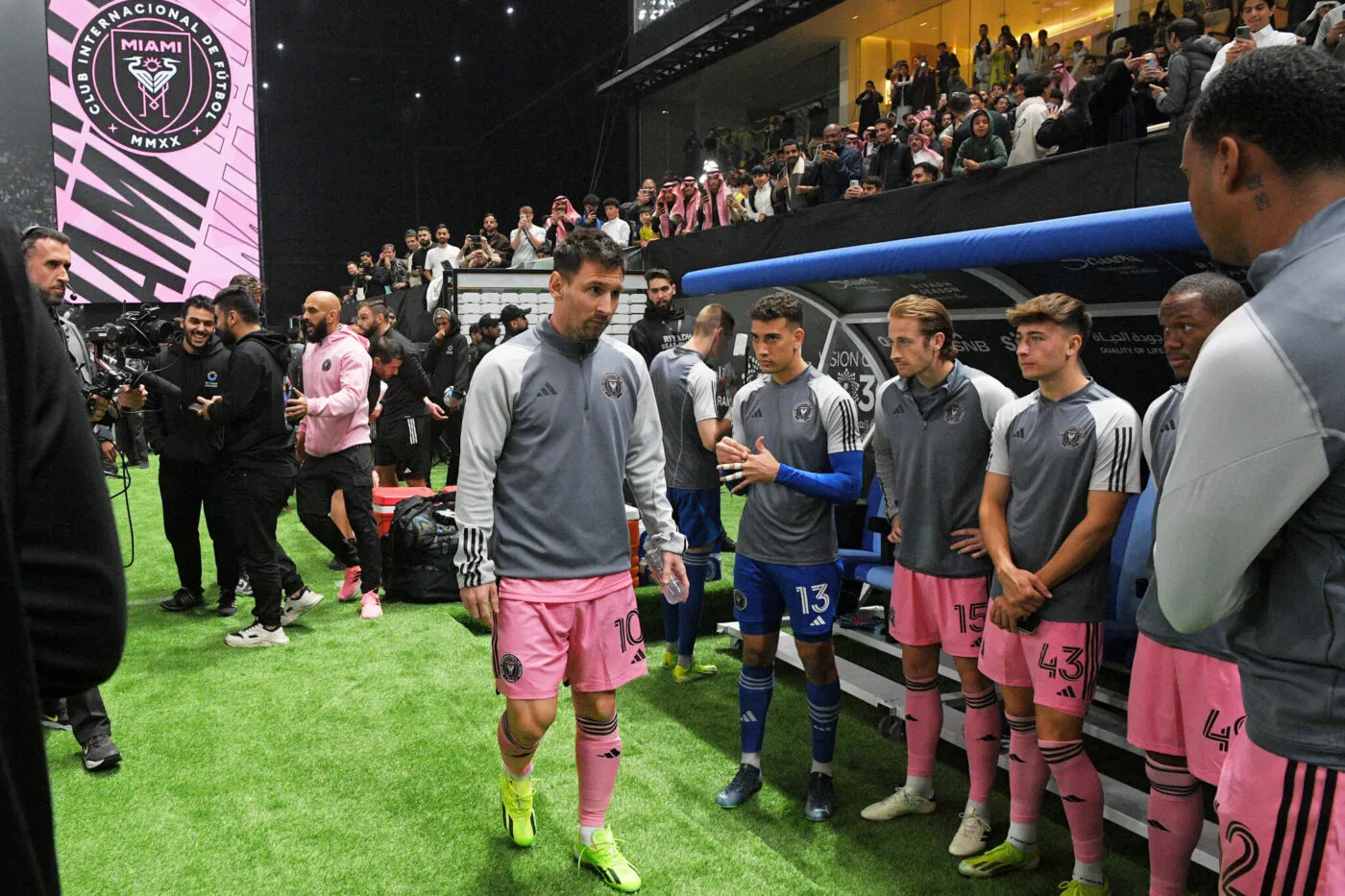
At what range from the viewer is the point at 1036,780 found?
306 cm

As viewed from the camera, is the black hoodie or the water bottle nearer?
the water bottle

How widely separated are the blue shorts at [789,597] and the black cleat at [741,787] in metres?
0.51

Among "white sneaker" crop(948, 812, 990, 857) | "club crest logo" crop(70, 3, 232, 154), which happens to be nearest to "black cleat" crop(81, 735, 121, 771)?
"white sneaker" crop(948, 812, 990, 857)

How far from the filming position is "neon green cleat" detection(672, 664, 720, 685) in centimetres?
491

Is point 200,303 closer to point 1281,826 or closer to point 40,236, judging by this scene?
point 40,236

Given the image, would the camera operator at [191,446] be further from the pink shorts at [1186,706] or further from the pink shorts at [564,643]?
the pink shorts at [1186,706]

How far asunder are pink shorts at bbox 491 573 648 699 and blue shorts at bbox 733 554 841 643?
26.0 inches

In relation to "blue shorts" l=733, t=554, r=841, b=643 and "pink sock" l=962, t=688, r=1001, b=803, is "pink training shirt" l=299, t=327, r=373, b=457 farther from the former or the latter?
"pink sock" l=962, t=688, r=1001, b=803

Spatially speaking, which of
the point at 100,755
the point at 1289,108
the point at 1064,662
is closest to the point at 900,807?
the point at 1064,662

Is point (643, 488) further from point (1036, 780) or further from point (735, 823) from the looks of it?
point (1036, 780)

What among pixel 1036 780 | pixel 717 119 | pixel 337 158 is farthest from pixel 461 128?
pixel 1036 780

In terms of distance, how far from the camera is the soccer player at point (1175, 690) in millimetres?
2523

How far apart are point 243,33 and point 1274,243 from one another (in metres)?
15.6

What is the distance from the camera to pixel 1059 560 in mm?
2832
